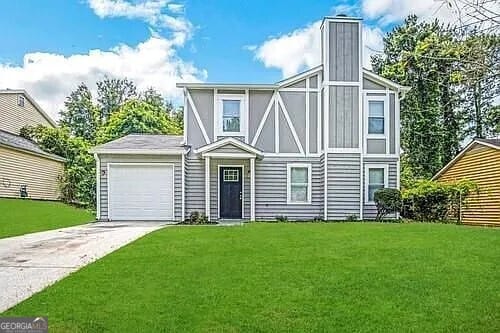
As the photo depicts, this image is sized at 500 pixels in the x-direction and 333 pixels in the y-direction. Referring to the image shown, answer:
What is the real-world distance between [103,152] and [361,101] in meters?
9.21

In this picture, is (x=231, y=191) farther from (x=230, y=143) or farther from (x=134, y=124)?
(x=134, y=124)

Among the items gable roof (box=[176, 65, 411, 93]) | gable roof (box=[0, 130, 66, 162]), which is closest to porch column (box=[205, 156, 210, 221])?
gable roof (box=[176, 65, 411, 93])

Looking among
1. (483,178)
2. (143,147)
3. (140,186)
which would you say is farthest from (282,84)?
(483,178)

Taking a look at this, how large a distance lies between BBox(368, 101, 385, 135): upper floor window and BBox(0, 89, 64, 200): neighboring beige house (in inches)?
620

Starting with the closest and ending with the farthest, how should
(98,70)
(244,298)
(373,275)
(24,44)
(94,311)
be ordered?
(94,311)
(244,298)
(373,275)
(24,44)
(98,70)

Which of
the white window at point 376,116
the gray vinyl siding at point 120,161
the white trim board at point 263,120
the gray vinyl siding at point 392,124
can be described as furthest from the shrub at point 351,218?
the gray vinyl siding at point 120,161

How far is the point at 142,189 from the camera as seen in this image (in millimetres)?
17406

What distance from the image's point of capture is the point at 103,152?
17.1m

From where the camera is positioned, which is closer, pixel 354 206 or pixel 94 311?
pixel 94 311

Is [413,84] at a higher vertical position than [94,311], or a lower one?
higher

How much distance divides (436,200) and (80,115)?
117ft

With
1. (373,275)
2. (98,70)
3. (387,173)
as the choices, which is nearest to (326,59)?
(387,173)

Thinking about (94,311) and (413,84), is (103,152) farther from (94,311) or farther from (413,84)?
(413,84)

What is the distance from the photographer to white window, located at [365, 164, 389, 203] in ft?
58.4
